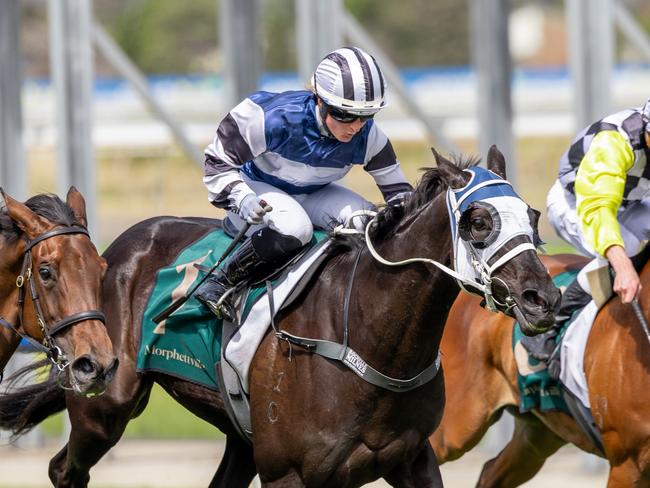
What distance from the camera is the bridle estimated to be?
179 inches

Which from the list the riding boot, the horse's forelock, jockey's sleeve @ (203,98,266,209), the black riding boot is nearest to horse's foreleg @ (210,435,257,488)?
the black riding boot

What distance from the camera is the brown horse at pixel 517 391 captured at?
5.30 m

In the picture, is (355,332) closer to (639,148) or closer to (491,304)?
(491,304)

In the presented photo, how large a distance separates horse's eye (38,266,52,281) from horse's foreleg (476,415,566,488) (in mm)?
2861

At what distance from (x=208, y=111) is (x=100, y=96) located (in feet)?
14.4

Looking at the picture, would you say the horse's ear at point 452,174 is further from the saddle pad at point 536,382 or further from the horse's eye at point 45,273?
the saddle pad at point 536,382

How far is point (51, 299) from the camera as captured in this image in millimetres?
4621

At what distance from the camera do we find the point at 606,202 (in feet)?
16.9

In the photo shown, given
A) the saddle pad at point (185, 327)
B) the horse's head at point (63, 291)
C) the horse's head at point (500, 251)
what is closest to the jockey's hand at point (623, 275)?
the horse's head at point (500, 251)

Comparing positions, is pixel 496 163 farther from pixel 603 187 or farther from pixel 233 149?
pixel 233 149

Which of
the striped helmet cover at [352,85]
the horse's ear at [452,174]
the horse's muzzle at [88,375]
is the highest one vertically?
the striped helmet cover at [352,85]

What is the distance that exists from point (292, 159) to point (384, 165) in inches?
16.3

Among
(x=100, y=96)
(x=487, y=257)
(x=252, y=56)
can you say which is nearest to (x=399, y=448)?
(x=487, y=257)

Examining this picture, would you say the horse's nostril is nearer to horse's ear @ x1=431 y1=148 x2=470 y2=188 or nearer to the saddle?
the saddle
